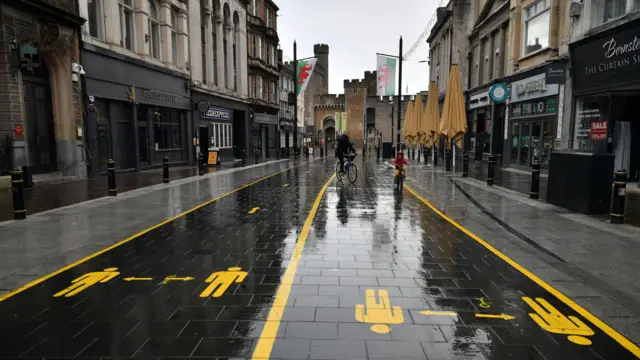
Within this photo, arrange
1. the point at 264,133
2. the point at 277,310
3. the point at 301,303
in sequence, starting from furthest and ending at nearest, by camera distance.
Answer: the point at 264,133, the point at 301,303, the point at 277,310

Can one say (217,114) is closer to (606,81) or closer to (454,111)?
(454,111)

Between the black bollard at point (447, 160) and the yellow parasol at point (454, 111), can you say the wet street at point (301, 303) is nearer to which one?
the yellow parasol at point (454, 111)

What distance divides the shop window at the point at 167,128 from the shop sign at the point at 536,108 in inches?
777

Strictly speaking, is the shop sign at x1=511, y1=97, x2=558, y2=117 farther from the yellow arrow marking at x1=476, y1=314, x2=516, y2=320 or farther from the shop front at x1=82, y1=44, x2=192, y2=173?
the shop front at x1=82, y1=44, x2=192, y2=173

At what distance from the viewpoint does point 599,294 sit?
459 cm

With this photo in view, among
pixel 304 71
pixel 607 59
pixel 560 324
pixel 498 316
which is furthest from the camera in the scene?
pixel 304 71

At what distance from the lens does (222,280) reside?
198 inches

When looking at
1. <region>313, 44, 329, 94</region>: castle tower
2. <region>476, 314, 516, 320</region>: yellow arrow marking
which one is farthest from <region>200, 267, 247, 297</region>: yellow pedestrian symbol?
<region>313, 44, 329, 94</region>: castle tower

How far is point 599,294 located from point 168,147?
23.5 meters

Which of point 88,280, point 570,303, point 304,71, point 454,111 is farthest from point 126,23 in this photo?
point 570,303

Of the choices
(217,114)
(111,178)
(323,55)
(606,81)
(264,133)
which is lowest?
(111,178)

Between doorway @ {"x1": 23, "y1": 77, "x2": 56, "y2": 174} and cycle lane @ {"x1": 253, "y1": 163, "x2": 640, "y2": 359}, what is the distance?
521 inches

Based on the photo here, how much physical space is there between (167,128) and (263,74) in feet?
56.0

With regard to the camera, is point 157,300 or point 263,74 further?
point 263,74
